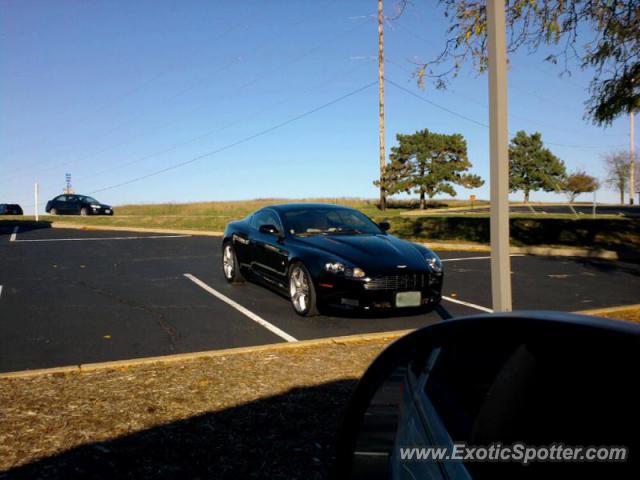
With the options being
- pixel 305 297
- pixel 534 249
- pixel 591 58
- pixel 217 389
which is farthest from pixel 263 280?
pixel 534 249

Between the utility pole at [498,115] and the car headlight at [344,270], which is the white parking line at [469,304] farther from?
the utility pole at [498,115]

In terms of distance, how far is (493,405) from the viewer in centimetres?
144

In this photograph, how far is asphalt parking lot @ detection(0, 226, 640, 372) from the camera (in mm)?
6199

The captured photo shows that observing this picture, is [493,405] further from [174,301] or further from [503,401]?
[174,301]

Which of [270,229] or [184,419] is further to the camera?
[270,229]

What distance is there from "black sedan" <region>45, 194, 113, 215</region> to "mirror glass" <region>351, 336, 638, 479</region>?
4065 cm

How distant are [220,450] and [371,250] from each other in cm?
433

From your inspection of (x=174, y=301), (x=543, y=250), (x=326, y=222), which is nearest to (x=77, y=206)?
(x=543, y=250)

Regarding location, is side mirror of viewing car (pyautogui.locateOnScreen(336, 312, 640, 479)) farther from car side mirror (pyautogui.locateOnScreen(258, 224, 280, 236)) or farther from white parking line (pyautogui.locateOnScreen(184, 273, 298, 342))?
car side mirror (pyautogui.locateOnScreen(258, 224, 280, 236))

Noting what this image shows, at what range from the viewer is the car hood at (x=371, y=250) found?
7.09 m

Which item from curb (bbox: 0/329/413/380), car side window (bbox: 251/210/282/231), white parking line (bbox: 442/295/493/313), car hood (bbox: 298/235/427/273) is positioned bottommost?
curb (bbox: 0/329/413/380)

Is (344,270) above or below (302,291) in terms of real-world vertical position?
above

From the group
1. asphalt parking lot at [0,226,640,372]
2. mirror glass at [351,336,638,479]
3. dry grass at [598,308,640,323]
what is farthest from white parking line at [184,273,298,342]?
mirror glass at [351,336,638,479]

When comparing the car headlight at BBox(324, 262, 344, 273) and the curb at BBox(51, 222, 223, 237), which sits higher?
the curb at BBox(51, 222, 223, 237)
